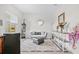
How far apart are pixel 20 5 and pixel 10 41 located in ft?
2.64

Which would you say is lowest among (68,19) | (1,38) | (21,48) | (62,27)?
(21,48)

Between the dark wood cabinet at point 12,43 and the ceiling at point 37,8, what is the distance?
0.56m

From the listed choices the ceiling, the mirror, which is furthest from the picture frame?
the mirror

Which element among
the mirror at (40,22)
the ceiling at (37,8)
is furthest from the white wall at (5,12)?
the mirror at (40,22)

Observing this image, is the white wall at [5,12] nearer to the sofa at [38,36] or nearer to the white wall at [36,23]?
the white wall at [36,23]

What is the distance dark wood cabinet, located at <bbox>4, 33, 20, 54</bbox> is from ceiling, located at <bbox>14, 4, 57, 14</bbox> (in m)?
0.56

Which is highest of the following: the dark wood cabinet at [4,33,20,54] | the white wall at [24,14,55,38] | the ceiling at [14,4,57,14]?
the ceiling at [14,4,57,14]

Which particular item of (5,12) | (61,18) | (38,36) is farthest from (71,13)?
(5,12)

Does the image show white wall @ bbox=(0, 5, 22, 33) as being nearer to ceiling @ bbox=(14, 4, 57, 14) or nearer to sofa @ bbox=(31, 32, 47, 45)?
ceiling @ bbox=(14, 4, 57, 14)

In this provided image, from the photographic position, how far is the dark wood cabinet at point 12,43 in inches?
106

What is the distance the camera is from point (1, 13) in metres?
2.61

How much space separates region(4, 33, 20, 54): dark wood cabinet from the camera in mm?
2684
